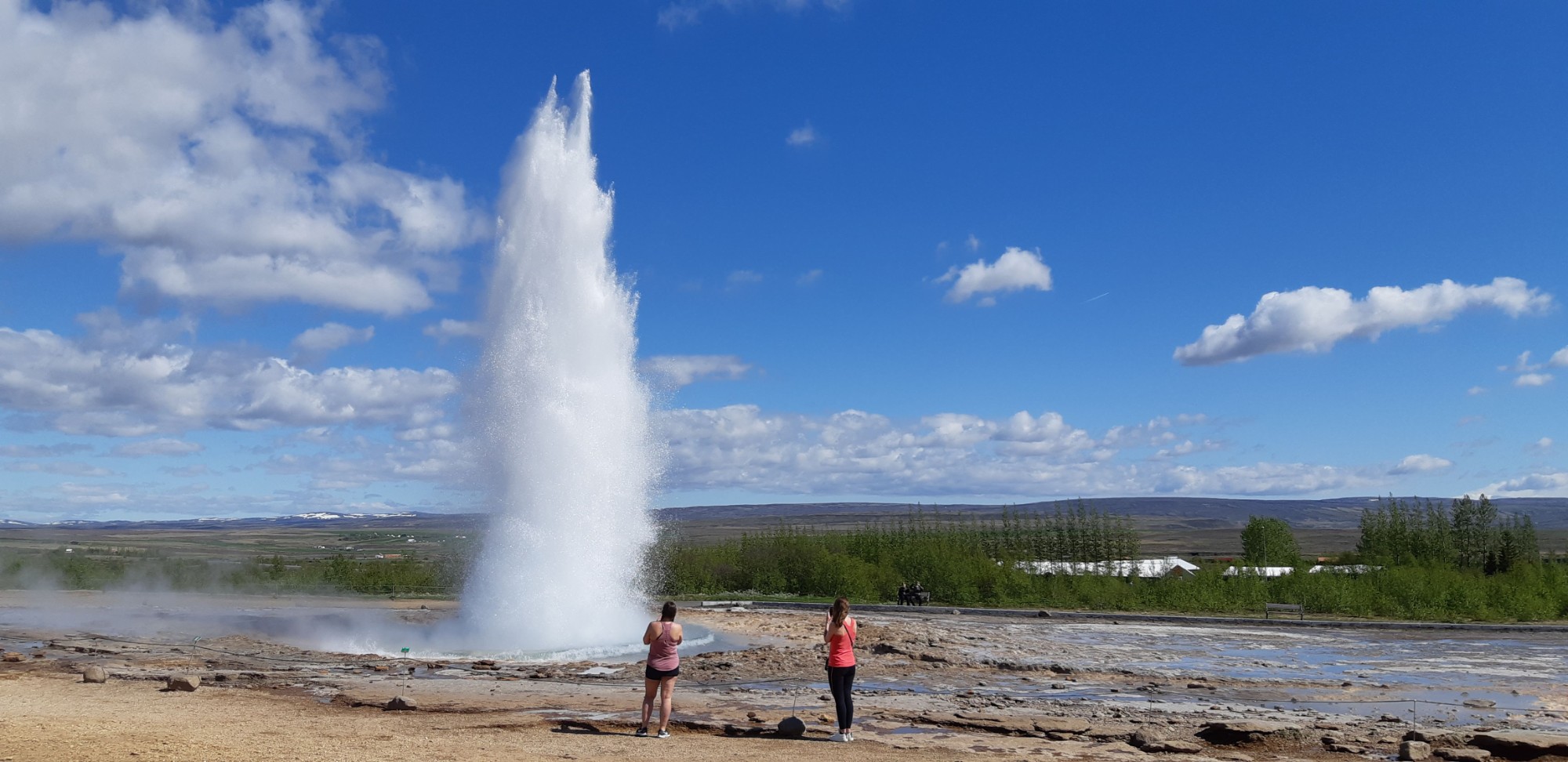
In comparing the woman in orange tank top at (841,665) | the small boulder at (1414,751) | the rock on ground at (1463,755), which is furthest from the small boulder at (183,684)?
the rock on ground at (1463,755)

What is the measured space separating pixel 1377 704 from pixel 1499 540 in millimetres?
62912

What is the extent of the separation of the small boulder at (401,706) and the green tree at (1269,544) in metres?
68.1

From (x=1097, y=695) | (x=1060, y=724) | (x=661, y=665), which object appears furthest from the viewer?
(x=1097, y=695)

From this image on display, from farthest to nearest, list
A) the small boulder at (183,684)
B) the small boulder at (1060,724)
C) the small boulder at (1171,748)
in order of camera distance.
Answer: the small boulder at (183,684), the small boulder at (1060,724), the small boulder at (1171,748)

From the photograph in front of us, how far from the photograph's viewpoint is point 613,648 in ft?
82.7

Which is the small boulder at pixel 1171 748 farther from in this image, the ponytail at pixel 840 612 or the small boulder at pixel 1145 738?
the ponytail at pixel 840 612

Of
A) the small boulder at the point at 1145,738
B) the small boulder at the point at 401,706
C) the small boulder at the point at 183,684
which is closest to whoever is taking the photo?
the small boulder at the point at 1145,738

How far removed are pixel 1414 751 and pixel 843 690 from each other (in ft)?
20.8

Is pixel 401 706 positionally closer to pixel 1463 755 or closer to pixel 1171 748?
pixel 1171 748

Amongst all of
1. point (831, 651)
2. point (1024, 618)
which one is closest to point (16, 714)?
point (831, 651)

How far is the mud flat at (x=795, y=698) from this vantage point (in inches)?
483

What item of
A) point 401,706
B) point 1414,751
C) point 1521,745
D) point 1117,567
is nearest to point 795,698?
point 401,706

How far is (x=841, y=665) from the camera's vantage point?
519 inches

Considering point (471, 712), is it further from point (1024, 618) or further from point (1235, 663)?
point (1024, 618)
